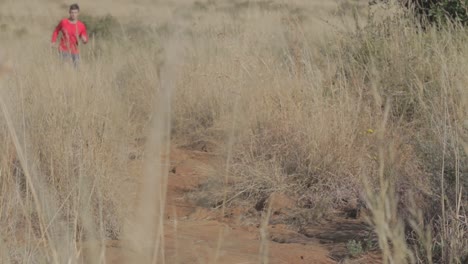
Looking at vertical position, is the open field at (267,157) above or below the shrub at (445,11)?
below

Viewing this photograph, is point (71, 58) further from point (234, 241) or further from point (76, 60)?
point (234, 241)

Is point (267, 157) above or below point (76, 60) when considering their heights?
below

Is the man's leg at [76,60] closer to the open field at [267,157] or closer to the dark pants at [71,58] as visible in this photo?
the dark pants at [71,58]

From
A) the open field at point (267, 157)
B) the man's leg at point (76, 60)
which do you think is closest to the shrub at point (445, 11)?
the open field at point (267, 157)

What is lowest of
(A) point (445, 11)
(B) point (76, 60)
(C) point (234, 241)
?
(C) point (234, 241)

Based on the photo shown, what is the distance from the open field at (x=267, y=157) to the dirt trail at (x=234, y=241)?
14mm

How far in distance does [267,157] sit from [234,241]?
1545 millimetres

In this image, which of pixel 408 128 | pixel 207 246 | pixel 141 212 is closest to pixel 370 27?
pixel 408 128

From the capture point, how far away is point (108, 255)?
13.1ft

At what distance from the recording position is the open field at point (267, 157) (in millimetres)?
3598

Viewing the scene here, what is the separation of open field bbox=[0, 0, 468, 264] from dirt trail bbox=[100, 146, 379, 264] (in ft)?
0.05

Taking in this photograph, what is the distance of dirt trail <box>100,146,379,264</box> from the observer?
4.01 meters

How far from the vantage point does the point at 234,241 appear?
462cm

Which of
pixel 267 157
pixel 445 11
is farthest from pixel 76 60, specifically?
pixel 445 11
